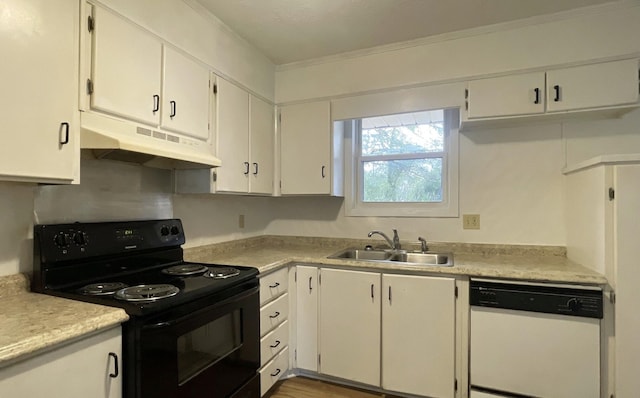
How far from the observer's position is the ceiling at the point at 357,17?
192 cm

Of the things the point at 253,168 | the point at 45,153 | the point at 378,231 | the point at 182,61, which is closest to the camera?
the point at 45,153

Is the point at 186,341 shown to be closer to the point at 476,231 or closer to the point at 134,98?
the point at 134,98

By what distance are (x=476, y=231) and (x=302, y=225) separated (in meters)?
1.46

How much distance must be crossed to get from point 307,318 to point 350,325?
0.32 metres

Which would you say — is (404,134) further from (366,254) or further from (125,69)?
(125,69)

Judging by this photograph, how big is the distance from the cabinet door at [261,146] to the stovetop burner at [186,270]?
728 millimetres

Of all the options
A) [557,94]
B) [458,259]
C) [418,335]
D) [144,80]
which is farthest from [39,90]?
[557,94]

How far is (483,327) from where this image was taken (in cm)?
184

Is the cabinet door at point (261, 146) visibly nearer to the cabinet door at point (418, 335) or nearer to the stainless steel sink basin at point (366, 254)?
the stainless steel sink basin at point (366, 254)

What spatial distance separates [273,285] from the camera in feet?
6.95

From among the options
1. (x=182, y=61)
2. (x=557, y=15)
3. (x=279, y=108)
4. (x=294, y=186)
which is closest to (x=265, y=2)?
(x=182, y=61)

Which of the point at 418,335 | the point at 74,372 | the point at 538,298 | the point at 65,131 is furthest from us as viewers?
the point at 418,335

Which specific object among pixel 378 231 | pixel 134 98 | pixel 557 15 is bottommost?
pixel 378 231

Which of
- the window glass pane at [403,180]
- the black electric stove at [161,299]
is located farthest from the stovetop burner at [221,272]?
the window glass pane at [403,180]
